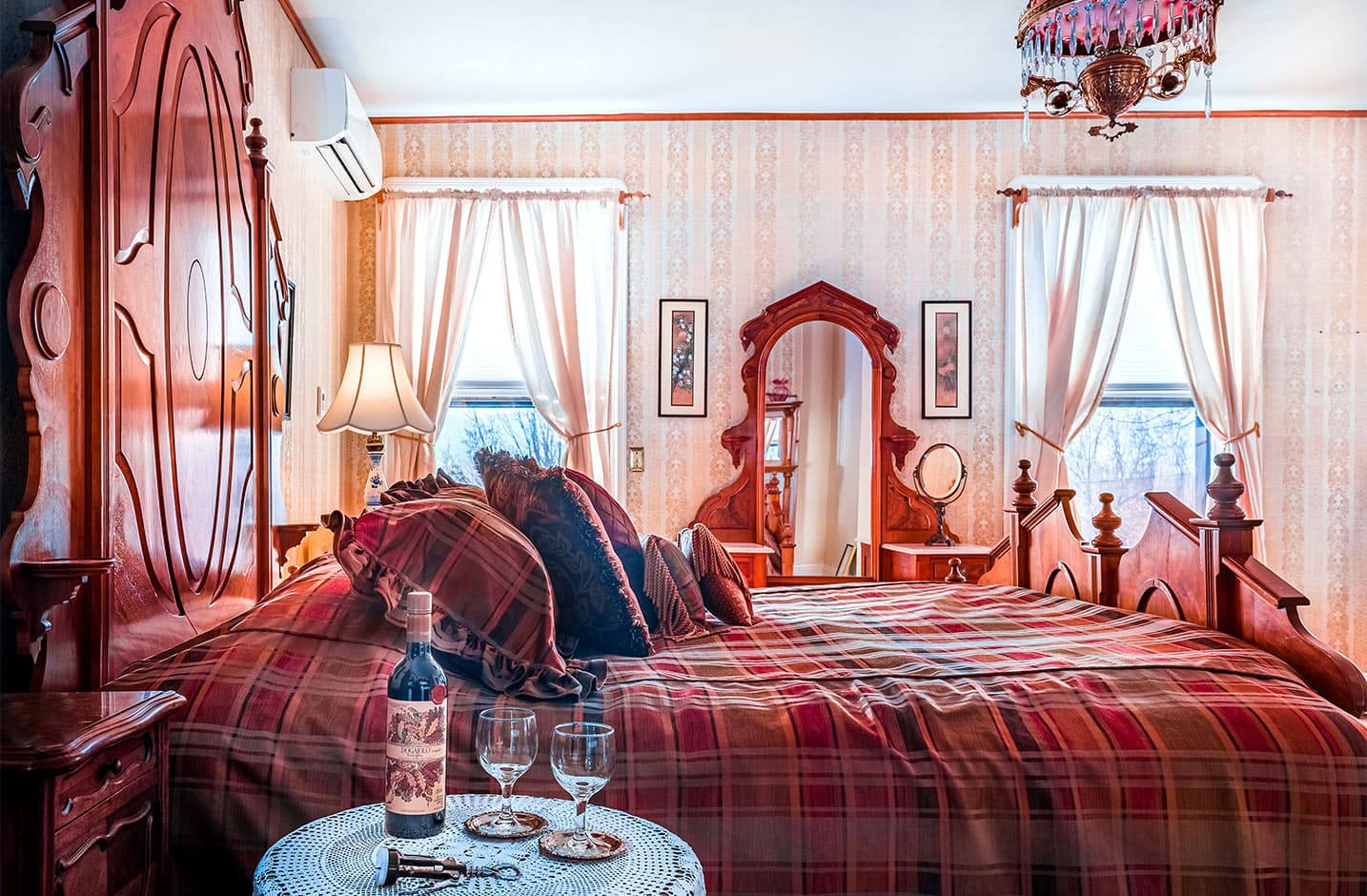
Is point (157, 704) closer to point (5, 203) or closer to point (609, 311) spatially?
point (5, 203)

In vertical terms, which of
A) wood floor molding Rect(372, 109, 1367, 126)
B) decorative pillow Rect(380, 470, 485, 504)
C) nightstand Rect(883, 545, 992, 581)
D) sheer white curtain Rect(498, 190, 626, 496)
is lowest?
nightstand Rect(883, 545, 992, 581)

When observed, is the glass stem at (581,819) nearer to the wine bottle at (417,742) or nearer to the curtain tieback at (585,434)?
the wine bottle at (417,742)

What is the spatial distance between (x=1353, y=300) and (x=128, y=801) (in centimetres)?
529

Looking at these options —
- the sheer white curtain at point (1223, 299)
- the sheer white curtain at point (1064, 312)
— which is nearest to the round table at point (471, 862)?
the sheer white curtain at point (1064, 312)

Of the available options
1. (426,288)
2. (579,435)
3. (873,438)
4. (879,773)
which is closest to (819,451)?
(873,438)

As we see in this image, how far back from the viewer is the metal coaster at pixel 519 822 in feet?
3.80

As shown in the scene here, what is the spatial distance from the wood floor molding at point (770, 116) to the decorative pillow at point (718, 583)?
2.83 metres

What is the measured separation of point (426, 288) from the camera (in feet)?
15.0

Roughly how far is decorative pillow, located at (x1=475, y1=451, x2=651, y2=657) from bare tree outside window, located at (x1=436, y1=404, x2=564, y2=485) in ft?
8.58

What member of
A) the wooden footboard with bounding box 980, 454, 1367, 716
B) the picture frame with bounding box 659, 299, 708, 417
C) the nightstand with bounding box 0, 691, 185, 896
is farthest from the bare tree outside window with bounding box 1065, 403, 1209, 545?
the nightstand with bounding box 0, 691, 185, 896

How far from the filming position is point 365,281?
4.62m

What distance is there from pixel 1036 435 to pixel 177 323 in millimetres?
3774

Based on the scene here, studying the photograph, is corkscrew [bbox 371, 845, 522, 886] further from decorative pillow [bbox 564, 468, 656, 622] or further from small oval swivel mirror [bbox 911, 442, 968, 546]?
small oval swivel mirror [bbox 911, 442, 968, 546]

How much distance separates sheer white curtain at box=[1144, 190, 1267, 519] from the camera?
4.54m
